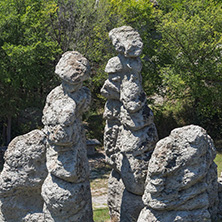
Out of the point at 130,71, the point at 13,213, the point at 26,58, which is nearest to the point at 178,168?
the point at 130,71

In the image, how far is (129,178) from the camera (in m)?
8.60

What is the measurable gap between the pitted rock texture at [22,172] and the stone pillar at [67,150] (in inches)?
17.4

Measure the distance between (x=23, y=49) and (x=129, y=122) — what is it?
9.89 metres

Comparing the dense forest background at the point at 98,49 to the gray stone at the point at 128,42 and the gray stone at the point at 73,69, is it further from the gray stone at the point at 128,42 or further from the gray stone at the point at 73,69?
the gray stone at the point at 73,69

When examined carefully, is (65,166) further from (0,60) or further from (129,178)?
(0,60)

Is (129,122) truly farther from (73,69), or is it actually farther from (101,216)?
(101,216)

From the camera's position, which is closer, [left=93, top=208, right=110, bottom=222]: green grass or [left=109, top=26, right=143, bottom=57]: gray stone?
[left=109, top=26, right=143, bottom=57]: gray stone

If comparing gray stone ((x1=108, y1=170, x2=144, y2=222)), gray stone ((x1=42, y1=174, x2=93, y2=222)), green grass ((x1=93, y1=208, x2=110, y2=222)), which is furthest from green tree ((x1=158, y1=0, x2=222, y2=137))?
gray stone ((x1=42, y1=174, x2=93, y2=222))

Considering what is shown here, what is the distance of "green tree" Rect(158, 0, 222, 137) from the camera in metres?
19.1

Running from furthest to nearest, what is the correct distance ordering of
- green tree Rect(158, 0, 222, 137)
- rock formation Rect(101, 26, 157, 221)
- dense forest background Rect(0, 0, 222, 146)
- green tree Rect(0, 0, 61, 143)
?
green tree Rect(158, 0, 222, 137) → dense forest background Rect(0, 0, 222, 146) → green tree Rect(0, 0, 61, 143) → rock formation Rect(101, 26, 157, 221)

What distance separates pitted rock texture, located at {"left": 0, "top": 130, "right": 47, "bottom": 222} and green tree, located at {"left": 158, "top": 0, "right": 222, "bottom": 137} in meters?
11.6

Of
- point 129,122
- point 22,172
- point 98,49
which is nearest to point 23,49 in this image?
point 98,49

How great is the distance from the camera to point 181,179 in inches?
259

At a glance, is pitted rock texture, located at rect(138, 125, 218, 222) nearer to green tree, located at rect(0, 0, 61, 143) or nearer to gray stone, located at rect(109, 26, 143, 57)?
gray stone, located at rect(109, 26, 143, 57)
